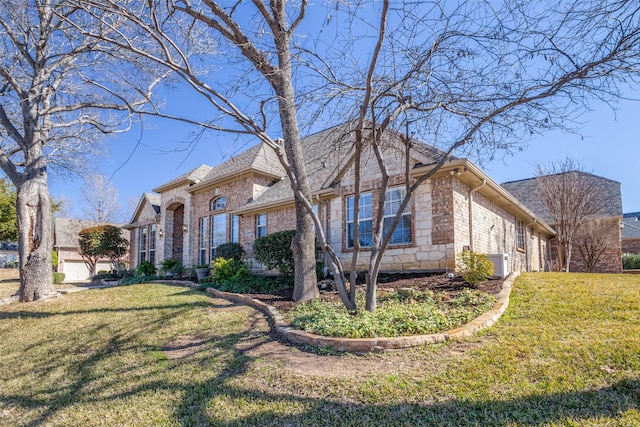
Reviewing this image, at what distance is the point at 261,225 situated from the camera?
1436cm

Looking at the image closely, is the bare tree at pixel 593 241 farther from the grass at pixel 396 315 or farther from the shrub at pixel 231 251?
the shrub at pixel 231 251

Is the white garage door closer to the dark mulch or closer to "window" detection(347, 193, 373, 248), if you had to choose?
"window" detection(347, 193, 373, 248)

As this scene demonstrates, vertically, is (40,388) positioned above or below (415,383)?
below

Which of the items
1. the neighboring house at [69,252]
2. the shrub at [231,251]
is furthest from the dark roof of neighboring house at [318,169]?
the neighboring house at [69,252]

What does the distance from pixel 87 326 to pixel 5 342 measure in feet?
4.14

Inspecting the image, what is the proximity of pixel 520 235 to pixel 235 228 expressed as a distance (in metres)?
12.1

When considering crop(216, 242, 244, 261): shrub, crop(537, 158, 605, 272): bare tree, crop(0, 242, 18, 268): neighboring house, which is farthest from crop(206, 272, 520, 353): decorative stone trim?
crop(0, 242, 18, 268): neighboring house

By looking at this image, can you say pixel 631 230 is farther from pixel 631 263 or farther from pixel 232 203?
pixel 232 203

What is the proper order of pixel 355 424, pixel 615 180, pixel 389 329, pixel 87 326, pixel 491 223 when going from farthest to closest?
pixel 615 180 → pixel 491 223 → pixel 87 326 → pixel 389 329 → pixel 355 424

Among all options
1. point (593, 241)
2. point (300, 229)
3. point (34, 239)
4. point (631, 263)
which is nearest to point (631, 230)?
point (631, 263)

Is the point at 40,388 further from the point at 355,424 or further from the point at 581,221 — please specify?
the point at 581,221

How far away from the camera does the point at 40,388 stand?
4.48 metres

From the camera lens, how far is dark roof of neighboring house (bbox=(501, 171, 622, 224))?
706 inches

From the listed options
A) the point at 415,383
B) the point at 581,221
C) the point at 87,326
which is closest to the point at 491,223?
the point at 581,221
